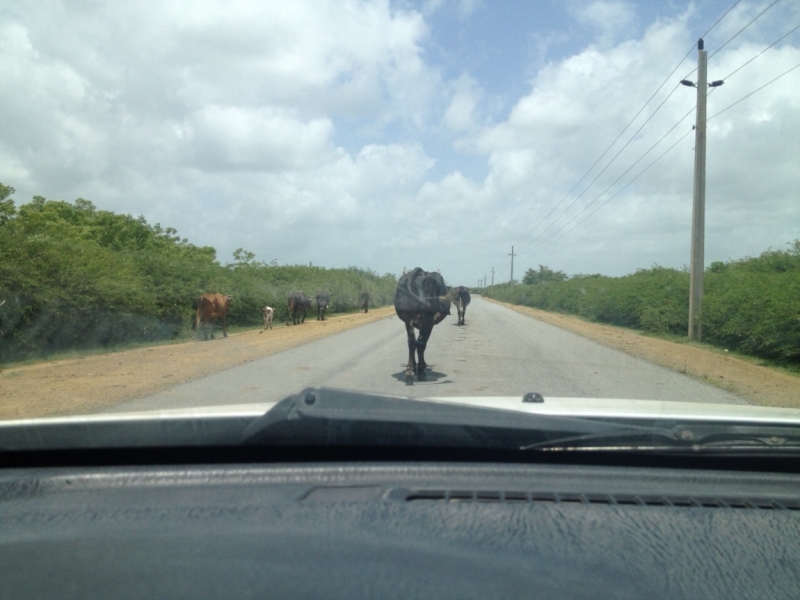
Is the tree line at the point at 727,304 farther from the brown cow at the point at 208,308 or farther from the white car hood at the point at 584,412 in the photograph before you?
the brown cow at the point at 208,308

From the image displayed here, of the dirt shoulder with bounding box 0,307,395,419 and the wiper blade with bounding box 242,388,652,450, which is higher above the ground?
the wiper blade with bounding box 242,388,652,450

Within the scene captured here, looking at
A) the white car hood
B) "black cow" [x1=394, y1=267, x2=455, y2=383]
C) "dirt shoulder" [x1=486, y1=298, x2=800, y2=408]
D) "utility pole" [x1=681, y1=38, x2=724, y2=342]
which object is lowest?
"dirt shoulder" [x1=486, y1=298, x2=800, y2=408]

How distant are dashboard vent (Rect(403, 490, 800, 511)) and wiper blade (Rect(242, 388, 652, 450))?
41 centimetres

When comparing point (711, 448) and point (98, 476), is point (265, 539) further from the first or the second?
point (711, 448)

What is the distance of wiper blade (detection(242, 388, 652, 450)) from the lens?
10.0ft

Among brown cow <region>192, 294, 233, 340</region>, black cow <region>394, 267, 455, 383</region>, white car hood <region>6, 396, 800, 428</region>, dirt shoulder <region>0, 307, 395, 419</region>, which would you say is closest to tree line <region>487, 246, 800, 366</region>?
black cow <region>394, 267, 455, 383</region>

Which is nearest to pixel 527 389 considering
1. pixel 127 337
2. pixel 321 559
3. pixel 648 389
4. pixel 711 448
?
pixel 648 389

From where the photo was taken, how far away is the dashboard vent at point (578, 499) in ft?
8.86

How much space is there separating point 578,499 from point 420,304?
363 inches

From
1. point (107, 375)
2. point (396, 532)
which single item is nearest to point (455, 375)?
point (107, 375)

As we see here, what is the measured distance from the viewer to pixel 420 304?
39.0ft

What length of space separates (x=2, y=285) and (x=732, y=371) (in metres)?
16.4

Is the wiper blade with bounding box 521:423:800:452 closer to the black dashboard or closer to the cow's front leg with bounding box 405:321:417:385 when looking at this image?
the black dashboard

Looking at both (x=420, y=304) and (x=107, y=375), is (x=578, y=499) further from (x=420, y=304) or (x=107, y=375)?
(x=107, y=375)
